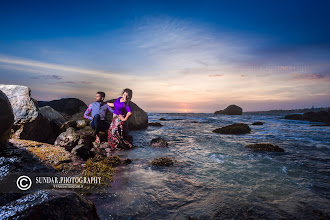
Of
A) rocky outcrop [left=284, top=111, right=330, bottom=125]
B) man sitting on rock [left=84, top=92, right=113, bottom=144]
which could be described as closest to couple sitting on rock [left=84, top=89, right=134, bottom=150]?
man sitting on rock [left=84, top=92, right=113, bottom=144]

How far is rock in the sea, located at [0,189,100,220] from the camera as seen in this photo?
183 centimetres

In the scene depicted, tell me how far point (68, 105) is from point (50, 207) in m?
15.8

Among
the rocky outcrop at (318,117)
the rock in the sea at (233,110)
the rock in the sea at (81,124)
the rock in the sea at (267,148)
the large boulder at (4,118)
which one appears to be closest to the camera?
the large boulder at (4,118)

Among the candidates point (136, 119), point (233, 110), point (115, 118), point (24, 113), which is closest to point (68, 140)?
point (24, 113)

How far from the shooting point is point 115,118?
8.82 meters

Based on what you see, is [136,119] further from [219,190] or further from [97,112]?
[219,190]

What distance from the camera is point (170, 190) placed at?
3938mm

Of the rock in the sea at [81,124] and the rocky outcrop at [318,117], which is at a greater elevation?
the rocky outcrop at [318,117]

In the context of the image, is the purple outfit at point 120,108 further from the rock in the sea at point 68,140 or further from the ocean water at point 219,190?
the ocean water at point 219,190

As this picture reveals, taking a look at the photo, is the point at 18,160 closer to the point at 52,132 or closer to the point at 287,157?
the point at 52,132

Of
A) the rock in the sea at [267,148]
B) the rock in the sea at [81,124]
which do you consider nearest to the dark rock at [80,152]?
the rock in the sea at [81,124]

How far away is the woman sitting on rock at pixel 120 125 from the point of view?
840 cm

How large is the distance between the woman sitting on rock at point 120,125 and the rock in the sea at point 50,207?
618cm

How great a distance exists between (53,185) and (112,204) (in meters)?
1.54
